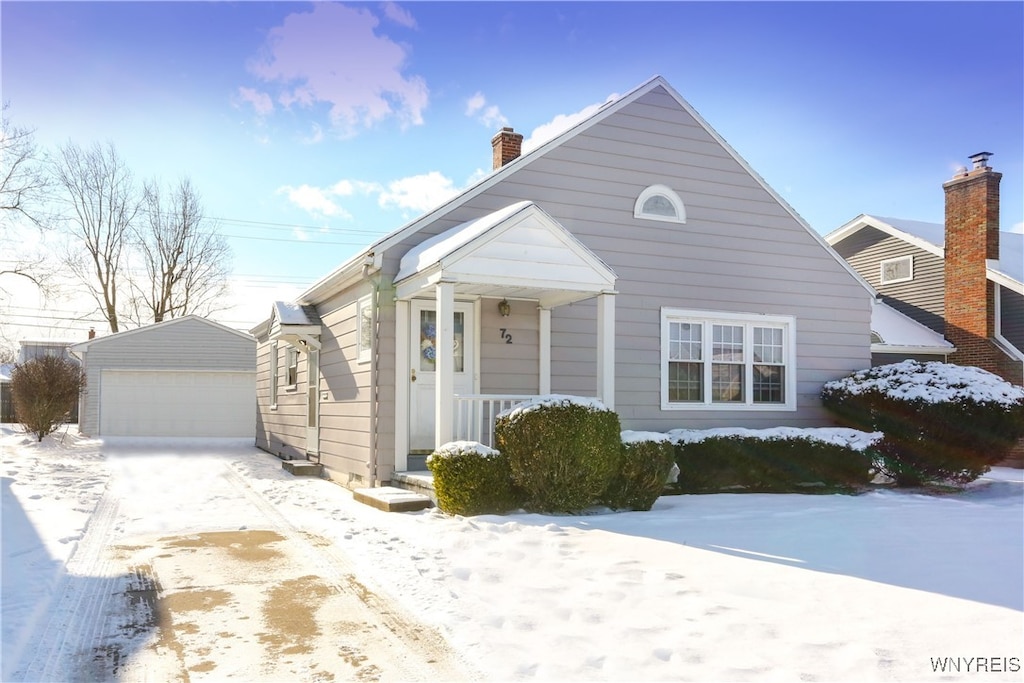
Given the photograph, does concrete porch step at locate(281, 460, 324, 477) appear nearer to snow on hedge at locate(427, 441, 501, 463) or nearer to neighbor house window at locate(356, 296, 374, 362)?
neighbor house window at locate(356, 296, 374, 362)

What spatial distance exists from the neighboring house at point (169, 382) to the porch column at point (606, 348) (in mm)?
17044

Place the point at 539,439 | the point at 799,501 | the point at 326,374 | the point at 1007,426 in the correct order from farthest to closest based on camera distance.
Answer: the point at 326,374, the point at 1007,426, the point at 799,501, the point at 539,439

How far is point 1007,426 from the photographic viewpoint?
10.4 meters

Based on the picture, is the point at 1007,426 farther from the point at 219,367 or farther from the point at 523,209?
the point at 219,367

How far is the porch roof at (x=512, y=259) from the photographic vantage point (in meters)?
8.45

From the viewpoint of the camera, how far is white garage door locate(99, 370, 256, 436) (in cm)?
2309

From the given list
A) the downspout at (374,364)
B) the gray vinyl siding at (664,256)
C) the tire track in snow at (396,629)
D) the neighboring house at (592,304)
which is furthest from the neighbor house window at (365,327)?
the tire track in snow at (396,629)

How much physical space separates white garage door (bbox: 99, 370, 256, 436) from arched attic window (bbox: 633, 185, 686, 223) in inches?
644

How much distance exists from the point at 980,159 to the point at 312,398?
46.5 feet

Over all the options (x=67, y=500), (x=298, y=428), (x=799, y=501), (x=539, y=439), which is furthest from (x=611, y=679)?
(x=298, y=428)

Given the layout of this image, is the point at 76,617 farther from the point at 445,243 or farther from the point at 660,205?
the point at 660,205

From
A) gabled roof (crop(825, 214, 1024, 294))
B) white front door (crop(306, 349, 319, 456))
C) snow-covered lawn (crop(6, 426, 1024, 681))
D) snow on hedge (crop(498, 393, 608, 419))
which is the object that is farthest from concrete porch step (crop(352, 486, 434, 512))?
gabled roof (crop(825, 214, 1024, 294))

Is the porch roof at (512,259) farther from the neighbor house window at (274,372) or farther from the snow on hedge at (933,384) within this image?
the neighbor house window at (274,372)

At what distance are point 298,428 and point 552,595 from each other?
10.1 metres
